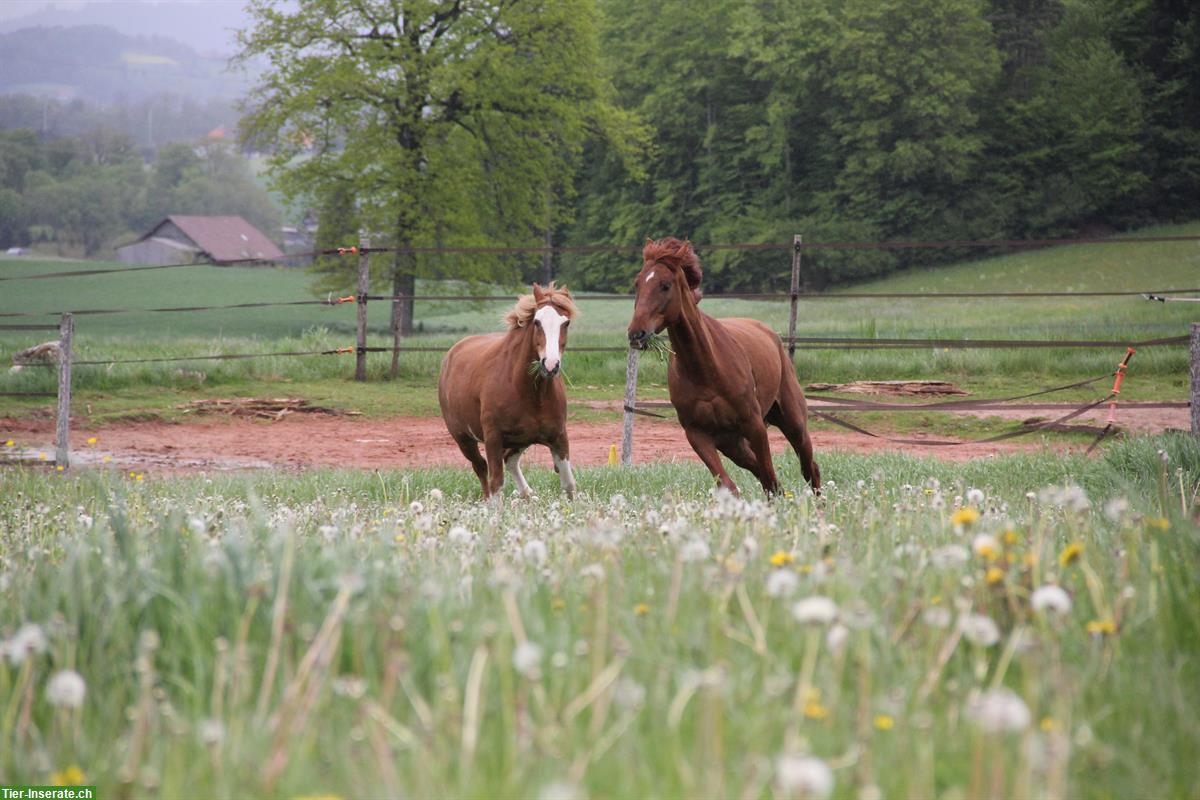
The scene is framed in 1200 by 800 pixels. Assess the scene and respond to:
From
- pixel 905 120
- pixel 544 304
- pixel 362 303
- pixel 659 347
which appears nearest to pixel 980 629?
pixel 659 347

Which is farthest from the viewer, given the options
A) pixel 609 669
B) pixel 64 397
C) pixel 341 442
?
pixel 341 442

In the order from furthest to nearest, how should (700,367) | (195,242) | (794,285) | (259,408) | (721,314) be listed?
(195,242) < (721,314) < (259,408) < (794,285) < (700,367)

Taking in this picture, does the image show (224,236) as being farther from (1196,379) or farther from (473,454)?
(1196,379)

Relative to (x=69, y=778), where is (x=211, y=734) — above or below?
above

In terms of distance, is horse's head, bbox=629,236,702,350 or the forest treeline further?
the forest treeline

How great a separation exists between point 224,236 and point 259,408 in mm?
74534

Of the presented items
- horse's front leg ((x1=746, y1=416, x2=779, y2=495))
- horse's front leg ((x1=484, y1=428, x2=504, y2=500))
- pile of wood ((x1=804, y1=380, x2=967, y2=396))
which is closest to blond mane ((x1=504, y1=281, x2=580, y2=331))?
horse's front leg ((x1=484, y1=428, x2=504, y2=500))

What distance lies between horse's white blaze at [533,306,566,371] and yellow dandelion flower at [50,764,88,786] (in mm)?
6234

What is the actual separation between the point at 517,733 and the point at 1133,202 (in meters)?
58.3

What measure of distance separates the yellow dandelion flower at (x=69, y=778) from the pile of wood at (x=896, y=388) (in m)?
17.2

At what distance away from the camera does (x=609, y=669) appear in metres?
2.42

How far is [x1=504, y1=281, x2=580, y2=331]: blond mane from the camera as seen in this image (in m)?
9.01

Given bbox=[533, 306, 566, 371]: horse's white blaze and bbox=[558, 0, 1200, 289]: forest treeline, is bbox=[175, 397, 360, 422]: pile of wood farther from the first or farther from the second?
bbox=[558, 0, 1200, 289]: forest treeline

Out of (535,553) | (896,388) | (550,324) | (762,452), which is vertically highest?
(550,324)
